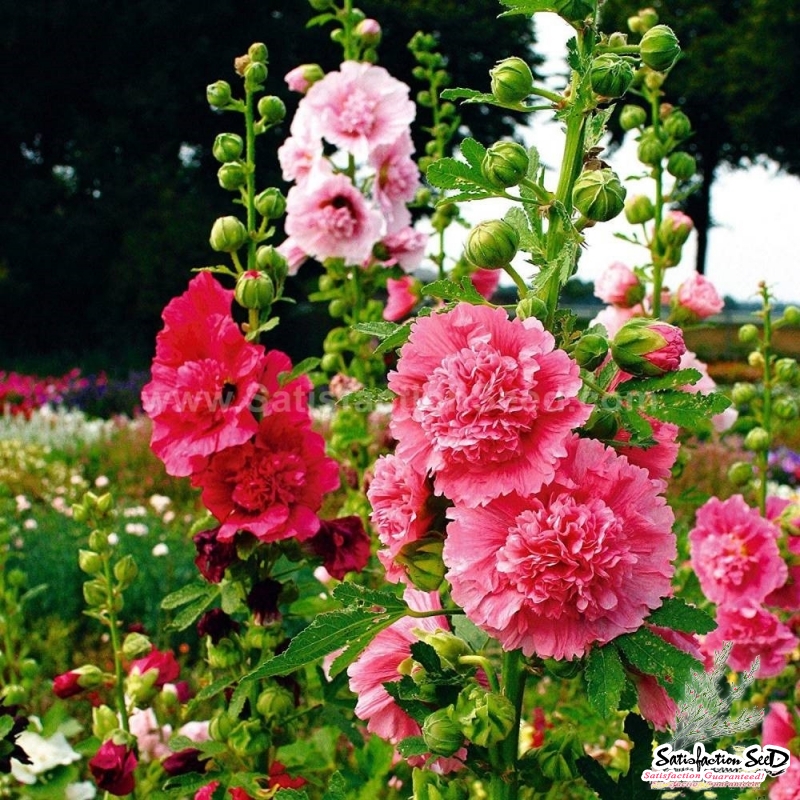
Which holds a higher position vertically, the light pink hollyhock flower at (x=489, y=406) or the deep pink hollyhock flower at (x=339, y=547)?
the light pink hollyhock flower at (x=489, y=406)

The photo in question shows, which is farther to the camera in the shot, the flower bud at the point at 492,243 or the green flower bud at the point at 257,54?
the green flower bud at the point at 257,54

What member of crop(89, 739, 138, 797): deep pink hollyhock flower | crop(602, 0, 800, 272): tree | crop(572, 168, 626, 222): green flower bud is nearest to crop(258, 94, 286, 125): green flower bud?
crop(572, 168, 626, 222): green flower bud

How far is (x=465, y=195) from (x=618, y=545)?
37cm

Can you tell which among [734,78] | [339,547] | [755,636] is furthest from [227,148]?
[734,78]

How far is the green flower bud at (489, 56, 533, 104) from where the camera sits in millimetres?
916

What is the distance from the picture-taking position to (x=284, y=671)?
0.87 metres

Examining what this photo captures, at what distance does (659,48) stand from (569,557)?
0.50 metres

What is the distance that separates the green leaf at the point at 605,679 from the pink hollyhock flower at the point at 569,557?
1 cm

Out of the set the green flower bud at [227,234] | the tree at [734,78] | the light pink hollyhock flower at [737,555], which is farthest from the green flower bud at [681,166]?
the tree at [734,78]

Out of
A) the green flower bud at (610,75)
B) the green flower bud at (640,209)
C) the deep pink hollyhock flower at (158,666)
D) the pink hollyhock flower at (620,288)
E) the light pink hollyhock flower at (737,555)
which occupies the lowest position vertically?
the deep pink hollyhock flower at (158,666)

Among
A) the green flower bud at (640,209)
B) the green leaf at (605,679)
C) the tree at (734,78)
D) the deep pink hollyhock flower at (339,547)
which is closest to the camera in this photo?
the green leaf at (605,679)

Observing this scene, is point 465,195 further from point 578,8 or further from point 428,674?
point 428,674

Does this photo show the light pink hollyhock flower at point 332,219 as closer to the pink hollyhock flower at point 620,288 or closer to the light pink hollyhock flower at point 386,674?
the pink hollyhock flower at point 620,288

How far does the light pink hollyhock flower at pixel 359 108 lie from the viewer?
1979mm
